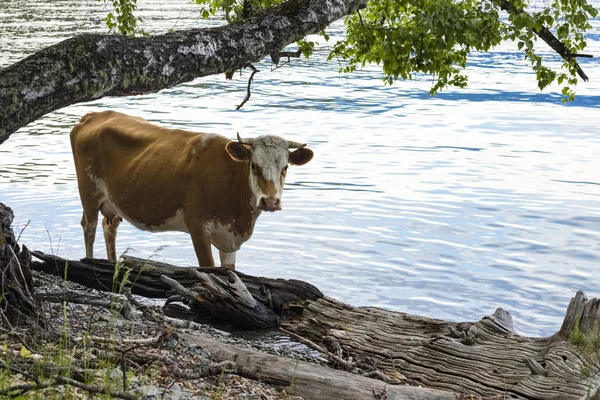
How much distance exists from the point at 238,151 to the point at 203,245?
1173 millimetres

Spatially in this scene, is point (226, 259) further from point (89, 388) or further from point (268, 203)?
point (89, 388)

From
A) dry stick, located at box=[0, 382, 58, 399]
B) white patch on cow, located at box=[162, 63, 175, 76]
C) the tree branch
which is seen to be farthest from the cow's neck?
dry stick, located at box=[0, 382, 58, 399]

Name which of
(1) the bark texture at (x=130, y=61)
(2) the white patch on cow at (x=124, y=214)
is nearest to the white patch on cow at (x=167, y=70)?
(1) the bark texture at (x=130, y=61)

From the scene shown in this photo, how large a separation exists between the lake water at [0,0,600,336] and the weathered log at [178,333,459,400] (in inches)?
80.1

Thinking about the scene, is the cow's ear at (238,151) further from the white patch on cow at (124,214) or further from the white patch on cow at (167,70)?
the white patch on cow at (167,70)

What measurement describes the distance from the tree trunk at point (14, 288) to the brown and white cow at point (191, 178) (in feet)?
11.0

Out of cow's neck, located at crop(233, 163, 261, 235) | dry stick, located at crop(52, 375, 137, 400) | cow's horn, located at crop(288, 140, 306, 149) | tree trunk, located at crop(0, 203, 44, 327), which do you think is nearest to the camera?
dry stick, located at crop(52, 375, 137, 400)

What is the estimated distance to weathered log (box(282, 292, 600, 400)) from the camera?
Answer: 709 cm

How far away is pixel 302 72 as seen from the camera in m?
46.0

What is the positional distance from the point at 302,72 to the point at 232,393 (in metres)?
40.7

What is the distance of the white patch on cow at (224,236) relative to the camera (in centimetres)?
1020

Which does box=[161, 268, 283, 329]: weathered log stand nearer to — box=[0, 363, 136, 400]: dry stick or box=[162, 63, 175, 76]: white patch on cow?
box=[162, 63, 175, 76]: white patch on cow

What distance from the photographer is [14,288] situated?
6.36 metres

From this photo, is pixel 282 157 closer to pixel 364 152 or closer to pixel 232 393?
pixel 232 393
